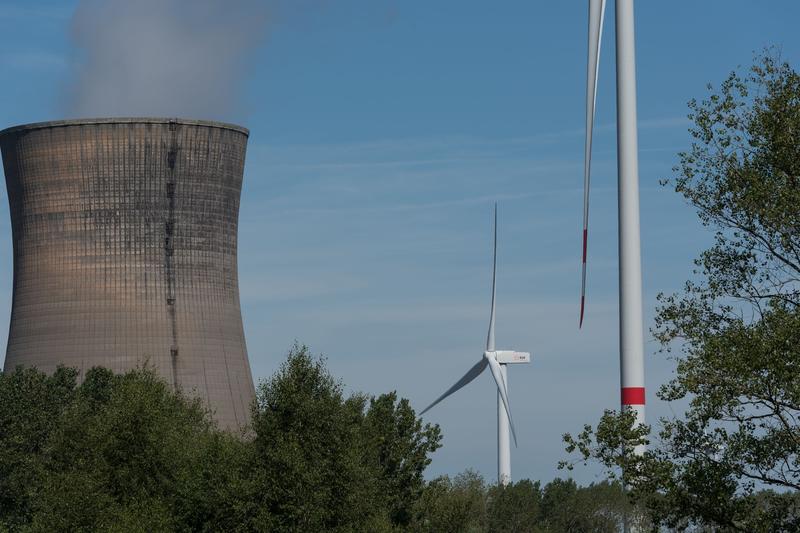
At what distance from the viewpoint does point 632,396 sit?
2441 centimetres

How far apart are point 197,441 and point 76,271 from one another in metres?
20.5

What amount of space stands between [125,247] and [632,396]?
37775mm

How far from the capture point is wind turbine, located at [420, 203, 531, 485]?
60.3 meters

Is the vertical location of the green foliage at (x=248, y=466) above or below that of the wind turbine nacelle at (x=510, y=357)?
below

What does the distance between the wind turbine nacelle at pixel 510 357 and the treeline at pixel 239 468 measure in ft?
54.7

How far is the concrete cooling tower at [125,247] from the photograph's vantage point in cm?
5834

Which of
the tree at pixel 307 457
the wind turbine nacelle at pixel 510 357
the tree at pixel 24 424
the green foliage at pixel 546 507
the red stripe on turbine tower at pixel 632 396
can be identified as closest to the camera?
the red stripe on turbine tower at pixel 632 396

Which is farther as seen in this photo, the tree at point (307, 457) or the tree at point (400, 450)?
the tree at point (400, 450)

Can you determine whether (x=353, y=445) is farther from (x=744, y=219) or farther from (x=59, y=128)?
(x=59, y=128)

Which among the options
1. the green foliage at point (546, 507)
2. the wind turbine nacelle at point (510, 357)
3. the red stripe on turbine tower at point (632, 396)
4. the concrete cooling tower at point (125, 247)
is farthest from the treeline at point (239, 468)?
the green foliage at point (546, 507)

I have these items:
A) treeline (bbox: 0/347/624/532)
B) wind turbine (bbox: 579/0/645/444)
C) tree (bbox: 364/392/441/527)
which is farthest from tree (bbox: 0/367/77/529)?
wind turbine (bbox: 579/0/645/444)

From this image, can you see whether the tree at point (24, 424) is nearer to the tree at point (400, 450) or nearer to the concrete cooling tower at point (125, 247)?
the concrete cooling tower at point (125, 247)

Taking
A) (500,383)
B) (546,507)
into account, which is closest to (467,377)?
(500,383)

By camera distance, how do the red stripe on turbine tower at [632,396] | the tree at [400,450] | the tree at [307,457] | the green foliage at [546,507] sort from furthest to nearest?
the green foliage at [546,507] → the tree at [400,450] → the tree at [307,457] → the red stripe on turbine tower at [632,396]
